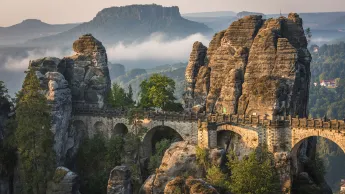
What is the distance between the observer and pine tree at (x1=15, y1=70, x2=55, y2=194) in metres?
56.7

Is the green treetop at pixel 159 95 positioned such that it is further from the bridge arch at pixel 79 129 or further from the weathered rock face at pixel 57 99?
the weathered rock face at pixel 57 99

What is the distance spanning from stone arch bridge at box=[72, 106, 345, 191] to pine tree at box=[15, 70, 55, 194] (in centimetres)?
954

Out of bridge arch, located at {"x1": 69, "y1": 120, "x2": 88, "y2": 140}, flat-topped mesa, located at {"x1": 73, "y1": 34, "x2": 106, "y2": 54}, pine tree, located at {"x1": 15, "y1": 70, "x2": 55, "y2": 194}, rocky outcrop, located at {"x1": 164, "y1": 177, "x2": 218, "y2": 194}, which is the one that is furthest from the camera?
flat-topped mesa, located at {"x1": 73, "y1": 34, "x2": 106, "y2": 54}

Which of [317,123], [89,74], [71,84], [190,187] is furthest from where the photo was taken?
[89,74]

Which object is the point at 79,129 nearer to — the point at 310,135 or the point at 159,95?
the point at 159,95

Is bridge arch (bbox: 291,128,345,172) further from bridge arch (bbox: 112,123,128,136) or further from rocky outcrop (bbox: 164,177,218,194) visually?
bridge arch (bbox: 112,123,128,136)

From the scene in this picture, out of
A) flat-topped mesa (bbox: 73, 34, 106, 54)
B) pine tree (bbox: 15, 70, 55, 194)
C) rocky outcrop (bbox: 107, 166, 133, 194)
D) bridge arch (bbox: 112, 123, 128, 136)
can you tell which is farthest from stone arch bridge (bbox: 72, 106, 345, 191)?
flat-topped mesa (bbox: 73, 34, 106, 54)

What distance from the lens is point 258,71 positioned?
57.7 metres

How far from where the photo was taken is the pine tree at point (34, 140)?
56.7m

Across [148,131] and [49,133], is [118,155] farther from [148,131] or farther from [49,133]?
[49,133]

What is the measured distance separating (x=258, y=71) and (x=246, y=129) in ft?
24.8

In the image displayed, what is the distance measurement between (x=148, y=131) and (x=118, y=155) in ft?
15.6

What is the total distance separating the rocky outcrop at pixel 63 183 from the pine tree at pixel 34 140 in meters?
2.01

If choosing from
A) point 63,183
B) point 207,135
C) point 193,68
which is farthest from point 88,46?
point 207,135
